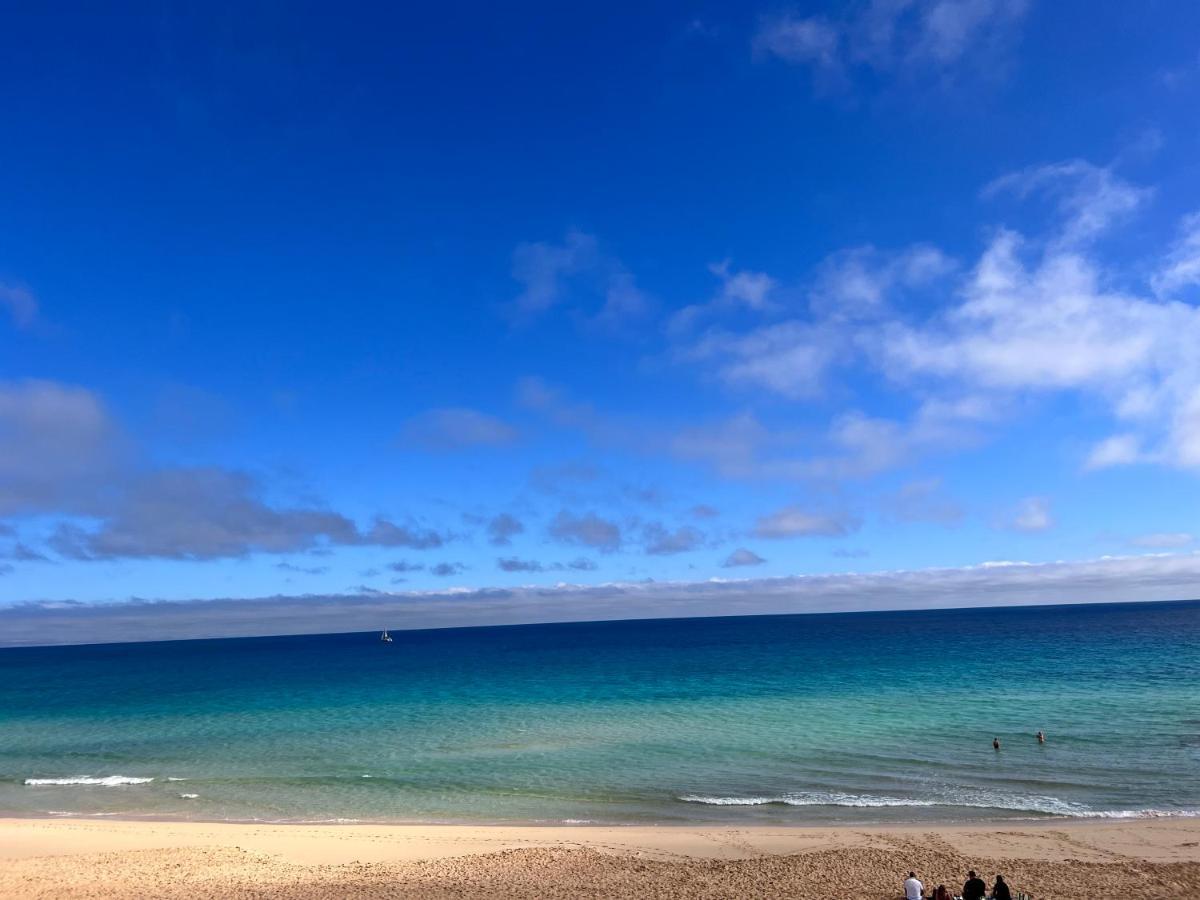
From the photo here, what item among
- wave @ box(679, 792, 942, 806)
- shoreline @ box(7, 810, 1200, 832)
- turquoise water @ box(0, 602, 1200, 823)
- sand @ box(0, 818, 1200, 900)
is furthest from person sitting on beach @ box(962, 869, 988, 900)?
wave @ box(679, 792, 942, 806)

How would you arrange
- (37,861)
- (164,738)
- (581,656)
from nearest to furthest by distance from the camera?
(37,861)
(164,738)
(581,656)

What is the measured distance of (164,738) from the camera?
39.9 metres

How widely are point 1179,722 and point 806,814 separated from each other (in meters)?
22.1

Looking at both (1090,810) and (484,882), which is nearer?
(484,882)

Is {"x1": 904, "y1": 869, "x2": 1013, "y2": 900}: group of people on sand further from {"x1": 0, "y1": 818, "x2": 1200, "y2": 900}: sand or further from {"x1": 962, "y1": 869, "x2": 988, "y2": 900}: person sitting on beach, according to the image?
{"x1": 0, "y1": 818, "x2": 1200, "y2": 900}: sand

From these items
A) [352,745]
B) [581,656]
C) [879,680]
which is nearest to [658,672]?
[879,680]

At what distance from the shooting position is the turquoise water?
23938 millimetres

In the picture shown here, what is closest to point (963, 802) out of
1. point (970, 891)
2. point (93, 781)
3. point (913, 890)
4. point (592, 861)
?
point (970, 891)

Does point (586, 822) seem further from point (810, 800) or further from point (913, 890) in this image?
point (913, 890)

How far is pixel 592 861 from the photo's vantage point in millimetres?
18312

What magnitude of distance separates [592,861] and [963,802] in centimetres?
1224

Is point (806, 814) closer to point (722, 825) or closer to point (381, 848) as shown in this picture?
point (722, 825)

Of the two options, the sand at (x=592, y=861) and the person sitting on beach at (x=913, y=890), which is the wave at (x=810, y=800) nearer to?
the sand at (x=592, y=861)

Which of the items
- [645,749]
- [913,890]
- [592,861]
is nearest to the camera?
[913,890]
